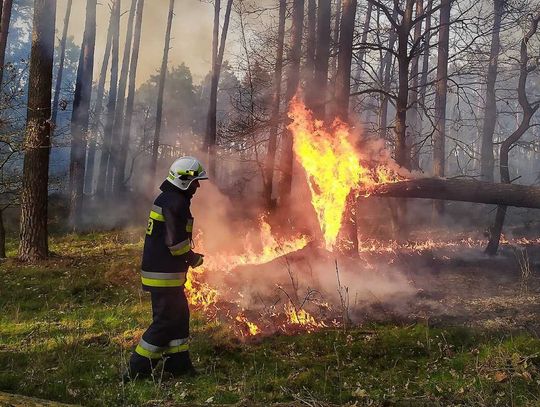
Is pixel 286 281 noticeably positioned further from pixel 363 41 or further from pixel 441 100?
pixel 441 100

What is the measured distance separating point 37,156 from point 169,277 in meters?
6.62

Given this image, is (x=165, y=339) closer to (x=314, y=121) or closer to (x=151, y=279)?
(x=151, y=279)

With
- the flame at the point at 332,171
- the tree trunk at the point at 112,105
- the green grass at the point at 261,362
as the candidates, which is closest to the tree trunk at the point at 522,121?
the flame at the point at 332,171

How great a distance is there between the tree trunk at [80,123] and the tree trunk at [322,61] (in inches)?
323

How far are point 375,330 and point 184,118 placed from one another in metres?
38.3

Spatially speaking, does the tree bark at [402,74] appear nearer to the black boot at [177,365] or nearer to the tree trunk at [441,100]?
the tree trunk at [441,100]

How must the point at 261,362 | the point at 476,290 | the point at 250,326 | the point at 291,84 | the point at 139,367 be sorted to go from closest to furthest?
the point at 139,367, the point at 261,362, the point at 250,326, the point at 476,290, the point at 291,84

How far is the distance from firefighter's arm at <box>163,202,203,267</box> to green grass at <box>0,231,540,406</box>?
1.24 metres

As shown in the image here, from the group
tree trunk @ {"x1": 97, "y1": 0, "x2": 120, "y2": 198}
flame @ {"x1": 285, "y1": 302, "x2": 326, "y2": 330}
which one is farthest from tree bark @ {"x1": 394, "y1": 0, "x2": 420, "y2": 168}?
tree trunk @ {"x1": 97, "y1": 0, "x2": 120, "y2": 198}

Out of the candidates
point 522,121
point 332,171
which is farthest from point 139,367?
point 522,121

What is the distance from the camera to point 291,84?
50.4ft

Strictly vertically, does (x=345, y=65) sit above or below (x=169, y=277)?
above

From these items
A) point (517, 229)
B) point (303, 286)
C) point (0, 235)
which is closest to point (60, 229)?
point (0, 235)

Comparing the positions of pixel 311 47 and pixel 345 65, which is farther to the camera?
pixel 311 47
